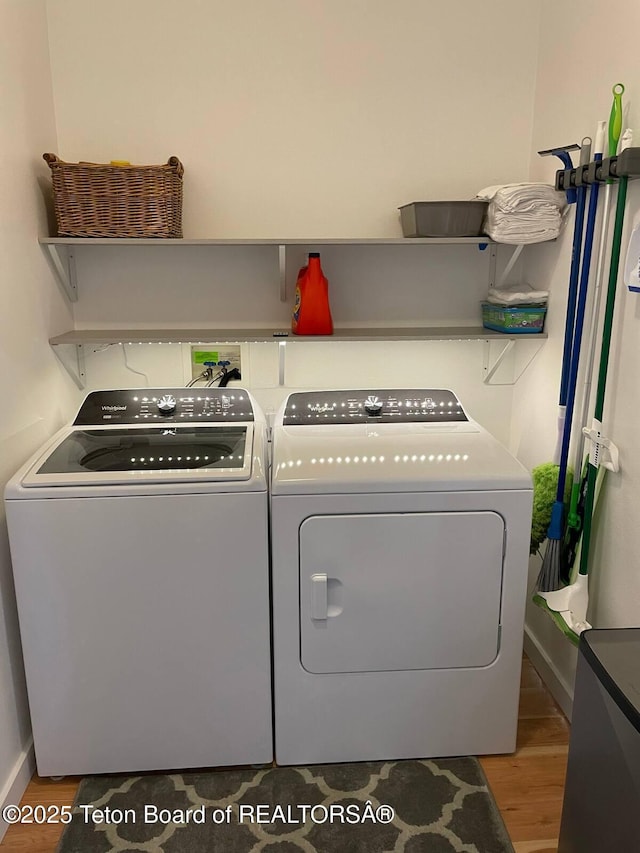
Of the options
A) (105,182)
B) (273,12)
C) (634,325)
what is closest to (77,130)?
(105,182)

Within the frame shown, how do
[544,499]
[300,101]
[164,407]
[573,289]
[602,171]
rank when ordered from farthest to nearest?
[300,101], [164,407], [544,499], [573,289], [602,171]

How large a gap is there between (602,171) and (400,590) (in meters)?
1.28

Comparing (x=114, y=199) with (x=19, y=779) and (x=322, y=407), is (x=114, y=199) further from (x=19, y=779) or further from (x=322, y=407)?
(x=19, y=779)

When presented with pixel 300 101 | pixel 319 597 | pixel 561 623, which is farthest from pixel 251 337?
pixel 561 623

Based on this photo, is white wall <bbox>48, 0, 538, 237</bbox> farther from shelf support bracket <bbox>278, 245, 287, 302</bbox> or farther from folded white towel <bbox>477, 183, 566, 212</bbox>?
folded white towel <bbox>477, 183, 566, 212</bbox>

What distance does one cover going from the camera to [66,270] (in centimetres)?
255

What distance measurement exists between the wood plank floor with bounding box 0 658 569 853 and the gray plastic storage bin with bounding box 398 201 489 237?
5.25ft

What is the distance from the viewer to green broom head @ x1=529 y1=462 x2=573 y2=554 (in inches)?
89.3

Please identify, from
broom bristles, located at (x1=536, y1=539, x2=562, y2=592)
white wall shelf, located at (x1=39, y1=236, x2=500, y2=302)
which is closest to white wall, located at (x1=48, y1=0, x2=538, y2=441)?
white wall shelf, located at (x1=39, y1=236, x2=500, y2=302)

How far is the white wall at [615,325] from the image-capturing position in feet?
6.31

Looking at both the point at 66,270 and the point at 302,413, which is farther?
the point at 66,270

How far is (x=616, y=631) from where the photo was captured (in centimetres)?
135

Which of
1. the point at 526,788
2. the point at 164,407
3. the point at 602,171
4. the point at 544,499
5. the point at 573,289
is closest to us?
the point at 602,171

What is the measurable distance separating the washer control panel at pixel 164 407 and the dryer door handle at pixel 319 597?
0.66 metres
